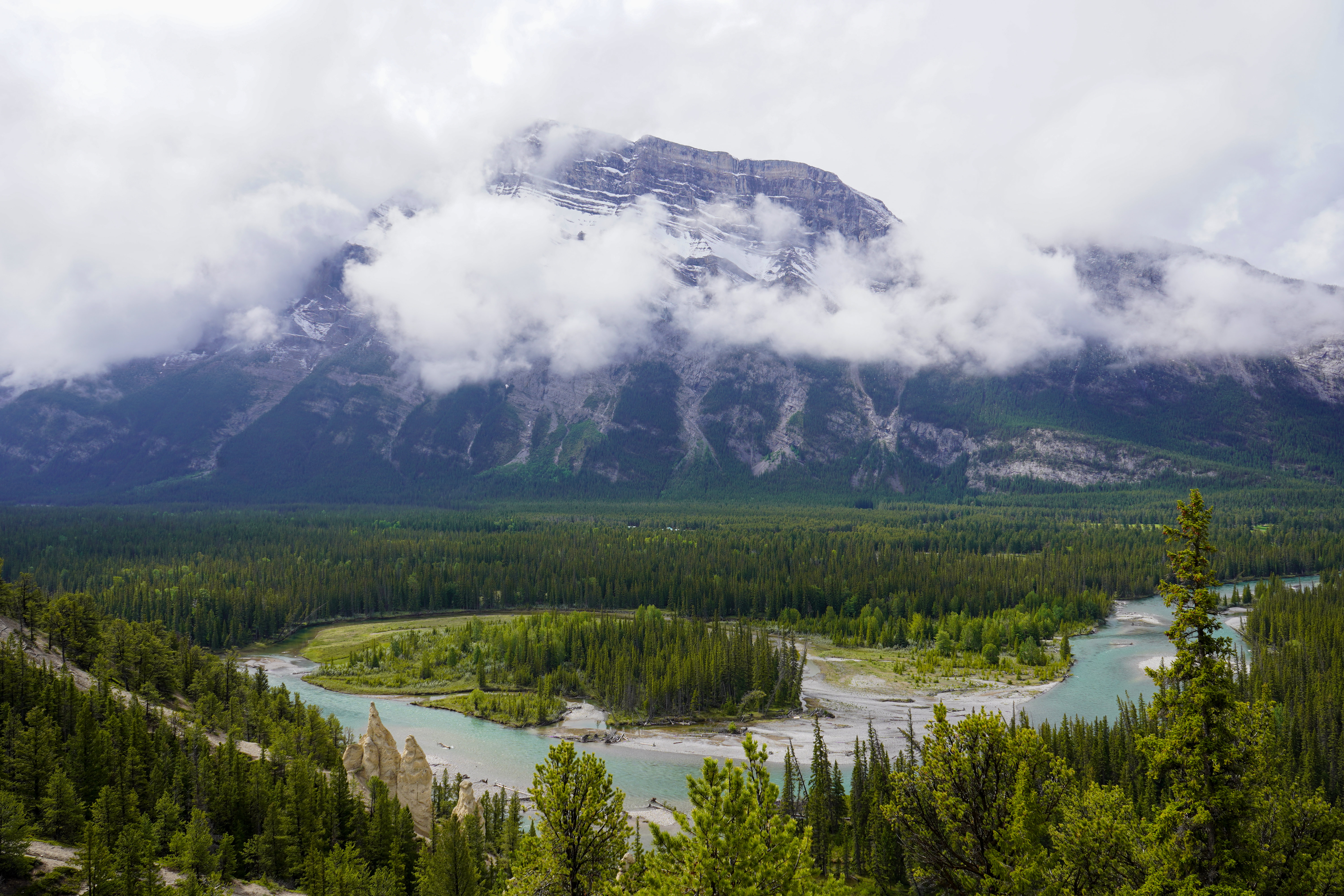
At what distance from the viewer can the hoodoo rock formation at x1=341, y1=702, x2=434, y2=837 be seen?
65.1 m

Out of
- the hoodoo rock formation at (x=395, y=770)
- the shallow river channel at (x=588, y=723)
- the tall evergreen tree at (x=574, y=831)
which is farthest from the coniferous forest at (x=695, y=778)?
the shallow river channel at (x=588, y=723)

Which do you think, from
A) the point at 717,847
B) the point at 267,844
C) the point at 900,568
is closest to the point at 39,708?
the point at 267,844

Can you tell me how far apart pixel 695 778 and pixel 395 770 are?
1631 inches

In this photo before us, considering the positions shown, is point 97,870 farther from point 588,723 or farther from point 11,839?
point 588,723

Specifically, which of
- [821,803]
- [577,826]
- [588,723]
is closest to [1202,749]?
[577,826]

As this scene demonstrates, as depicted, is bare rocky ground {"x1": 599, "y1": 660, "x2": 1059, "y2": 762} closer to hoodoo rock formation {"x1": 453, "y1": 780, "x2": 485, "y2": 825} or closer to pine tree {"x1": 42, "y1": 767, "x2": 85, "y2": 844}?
hoodoo rock formation {"x1": 453, "y1": 780, "x2": 485, "y2": 825}

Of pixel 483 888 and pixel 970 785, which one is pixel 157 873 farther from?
pixel 970 785

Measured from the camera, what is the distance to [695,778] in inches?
1367

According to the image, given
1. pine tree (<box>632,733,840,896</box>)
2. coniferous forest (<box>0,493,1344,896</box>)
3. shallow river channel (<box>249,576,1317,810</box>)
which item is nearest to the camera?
pine tree (<box>632,733,840,896</box>)

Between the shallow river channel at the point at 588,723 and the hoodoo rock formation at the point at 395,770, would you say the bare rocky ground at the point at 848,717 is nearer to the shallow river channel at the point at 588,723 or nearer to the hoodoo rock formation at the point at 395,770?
the shallow river channel at the point at 588,723

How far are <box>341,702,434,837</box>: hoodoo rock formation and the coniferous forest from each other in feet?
5.88

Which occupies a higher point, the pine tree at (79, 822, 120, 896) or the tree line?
the pine tree at (79, 822, 120, 896)

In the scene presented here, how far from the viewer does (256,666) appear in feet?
427

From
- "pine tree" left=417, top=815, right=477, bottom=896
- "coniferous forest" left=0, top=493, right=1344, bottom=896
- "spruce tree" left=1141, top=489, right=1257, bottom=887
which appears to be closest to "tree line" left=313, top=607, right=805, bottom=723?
"coniferous forest" left=0, top=493, right=1344, bottom=896
